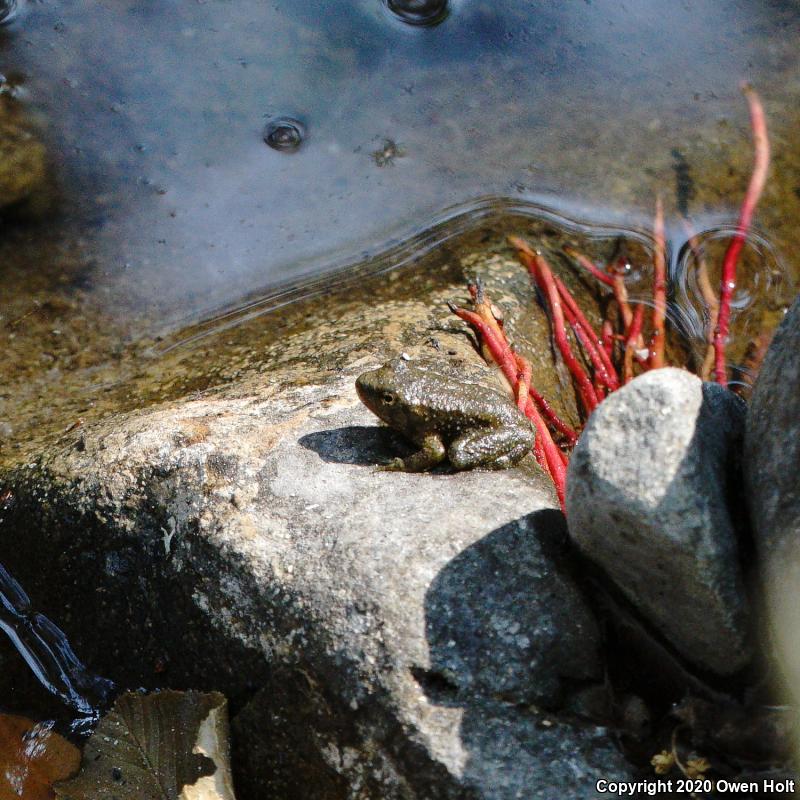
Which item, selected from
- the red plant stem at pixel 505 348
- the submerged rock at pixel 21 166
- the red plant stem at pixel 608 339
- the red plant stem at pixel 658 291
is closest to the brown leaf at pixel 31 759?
the red plant stem at pixel 505 348

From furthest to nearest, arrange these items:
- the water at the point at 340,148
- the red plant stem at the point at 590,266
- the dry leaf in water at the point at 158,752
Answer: the red plant stem at the point at 590,266 → the water at the point at 340,148 → the dry leaf in water at the point at 158,752

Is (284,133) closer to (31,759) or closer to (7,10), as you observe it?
(7,10)

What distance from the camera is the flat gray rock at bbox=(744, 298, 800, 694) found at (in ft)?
8.03

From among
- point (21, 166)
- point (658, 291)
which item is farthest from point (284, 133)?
point (658, 291)

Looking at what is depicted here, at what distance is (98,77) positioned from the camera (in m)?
6.30

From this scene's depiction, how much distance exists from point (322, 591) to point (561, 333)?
2.57 meters

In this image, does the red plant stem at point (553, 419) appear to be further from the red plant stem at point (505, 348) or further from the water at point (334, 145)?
the water at point (334, 145)

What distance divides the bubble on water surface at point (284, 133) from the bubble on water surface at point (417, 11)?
1.37 m

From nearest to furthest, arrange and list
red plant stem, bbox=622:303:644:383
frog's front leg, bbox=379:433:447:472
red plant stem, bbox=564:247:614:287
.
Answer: frog's front leg, bbox=379:433:447:472, red plant stem, bbox=622:303:644:383, red plant stem, bbox=564:247:614:287

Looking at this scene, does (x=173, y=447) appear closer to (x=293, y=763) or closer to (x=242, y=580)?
(x=242, y=580)

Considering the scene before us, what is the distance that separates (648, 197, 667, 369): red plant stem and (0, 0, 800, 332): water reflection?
0.12m

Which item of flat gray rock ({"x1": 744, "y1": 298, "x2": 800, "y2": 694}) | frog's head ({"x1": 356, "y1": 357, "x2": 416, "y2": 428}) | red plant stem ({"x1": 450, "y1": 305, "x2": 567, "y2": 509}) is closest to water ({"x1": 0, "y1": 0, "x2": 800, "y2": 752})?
red plant stem ({"x1": 450, "y1": 305, "x2": 567, "y2": 509})

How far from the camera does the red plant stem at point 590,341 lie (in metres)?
5.01

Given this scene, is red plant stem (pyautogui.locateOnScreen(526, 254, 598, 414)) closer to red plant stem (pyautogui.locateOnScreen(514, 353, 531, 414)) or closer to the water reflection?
red plant stem (pyautogui.locateOnScreen(514, 353, 531, 414))
